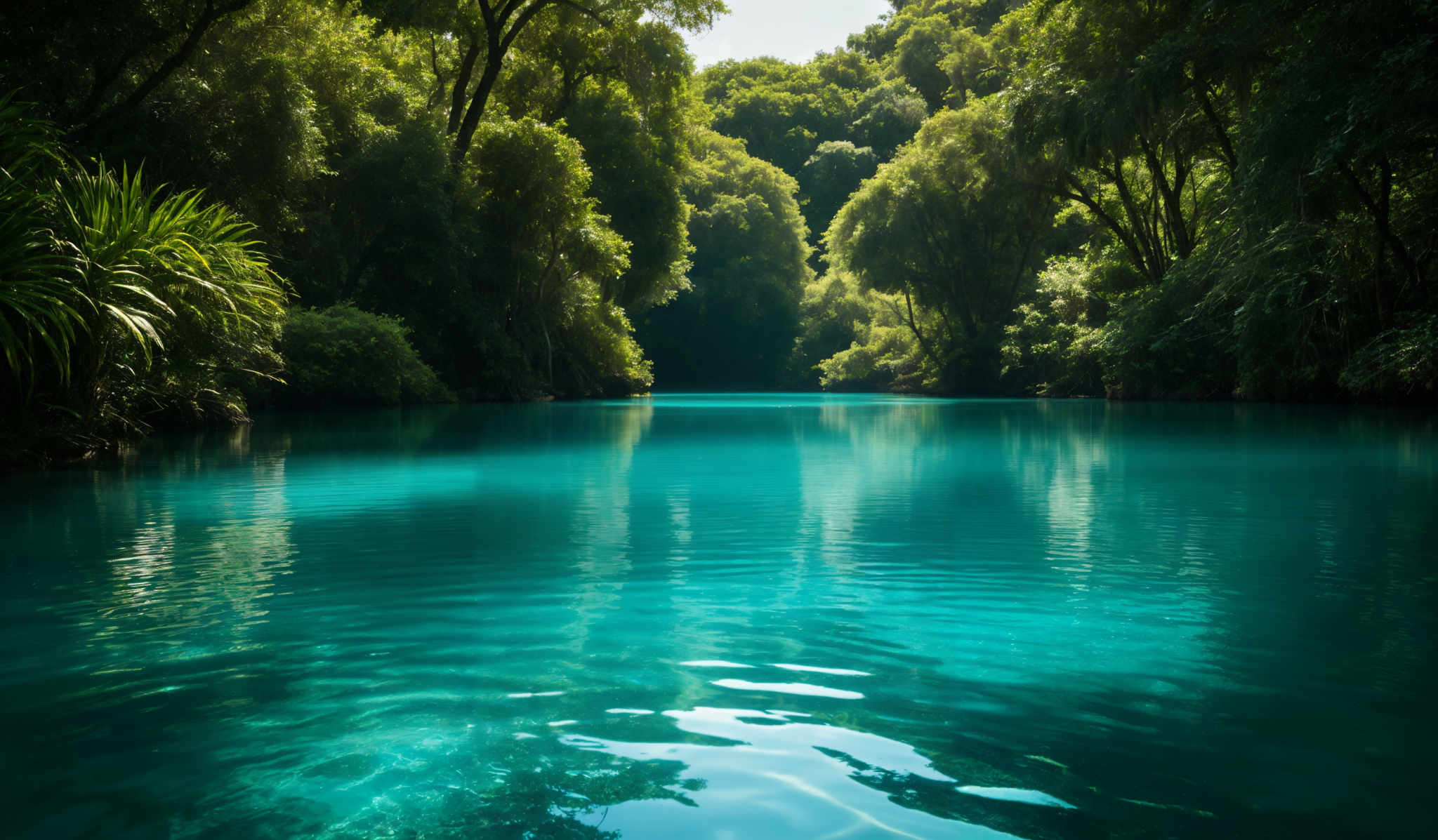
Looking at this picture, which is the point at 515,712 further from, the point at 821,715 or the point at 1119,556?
the point at 1119,556

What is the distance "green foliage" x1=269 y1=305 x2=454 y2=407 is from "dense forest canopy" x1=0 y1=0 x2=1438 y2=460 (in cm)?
9

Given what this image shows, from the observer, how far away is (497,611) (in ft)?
13.1

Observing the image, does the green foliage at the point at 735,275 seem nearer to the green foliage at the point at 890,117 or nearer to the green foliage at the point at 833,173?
the green foliage at the point at 833,173

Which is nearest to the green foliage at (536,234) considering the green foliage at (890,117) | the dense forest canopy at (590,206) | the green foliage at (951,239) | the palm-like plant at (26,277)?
the dense forest canopy at (590,206)

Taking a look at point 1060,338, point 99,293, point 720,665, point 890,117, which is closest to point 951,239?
point 1060,338

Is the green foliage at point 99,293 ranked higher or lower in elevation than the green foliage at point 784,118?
lower

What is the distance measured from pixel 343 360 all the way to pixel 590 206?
10.6 m

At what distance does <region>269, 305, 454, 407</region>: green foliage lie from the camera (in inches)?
810

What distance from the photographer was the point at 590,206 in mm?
29828

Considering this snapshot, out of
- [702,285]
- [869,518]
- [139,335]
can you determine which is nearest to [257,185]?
[139,335]

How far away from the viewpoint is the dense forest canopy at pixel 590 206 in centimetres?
1060

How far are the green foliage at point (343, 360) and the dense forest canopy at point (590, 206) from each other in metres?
0.09

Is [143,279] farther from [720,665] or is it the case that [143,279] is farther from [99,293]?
[720,665]

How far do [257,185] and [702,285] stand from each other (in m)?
42.2
